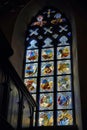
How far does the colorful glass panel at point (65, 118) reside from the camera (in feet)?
26.0

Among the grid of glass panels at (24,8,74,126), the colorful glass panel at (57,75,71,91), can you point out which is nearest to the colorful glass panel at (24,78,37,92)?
the grid of glass panels at (24,8,74,126)

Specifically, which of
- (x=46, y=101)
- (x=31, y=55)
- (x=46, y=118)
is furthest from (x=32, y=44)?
(x=46, y=118)

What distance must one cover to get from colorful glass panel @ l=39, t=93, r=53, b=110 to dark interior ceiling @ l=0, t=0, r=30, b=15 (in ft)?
9.72

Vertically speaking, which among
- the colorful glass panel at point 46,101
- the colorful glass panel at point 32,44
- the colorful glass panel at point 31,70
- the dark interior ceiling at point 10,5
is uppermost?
the dark interior ceiling at point 10,5

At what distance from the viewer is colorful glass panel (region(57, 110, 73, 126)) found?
312 inches

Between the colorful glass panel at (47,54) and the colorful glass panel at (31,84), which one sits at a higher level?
the colorful glass panel at (47,54)

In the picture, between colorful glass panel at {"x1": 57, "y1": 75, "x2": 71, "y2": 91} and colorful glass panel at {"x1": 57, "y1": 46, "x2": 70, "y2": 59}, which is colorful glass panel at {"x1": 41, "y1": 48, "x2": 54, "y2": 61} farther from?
colorful glass panel at {"x1": 57, "y1": 75, "x2": 71, "y2": 91}

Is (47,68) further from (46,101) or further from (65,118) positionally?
(65,118)

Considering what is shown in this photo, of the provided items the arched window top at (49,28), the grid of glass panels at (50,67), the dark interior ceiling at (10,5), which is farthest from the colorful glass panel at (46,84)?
the dark interior ceiling at (10,5)

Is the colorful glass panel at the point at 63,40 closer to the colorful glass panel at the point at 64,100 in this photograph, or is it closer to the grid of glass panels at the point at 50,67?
the grid of glass panels at the point at 50,67

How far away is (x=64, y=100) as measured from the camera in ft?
27.3

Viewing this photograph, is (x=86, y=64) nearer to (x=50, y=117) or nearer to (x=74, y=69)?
(x=74, y=69)

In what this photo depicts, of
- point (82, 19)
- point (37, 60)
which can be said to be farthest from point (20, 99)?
point (82, 19)

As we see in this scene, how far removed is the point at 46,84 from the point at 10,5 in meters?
2.72
